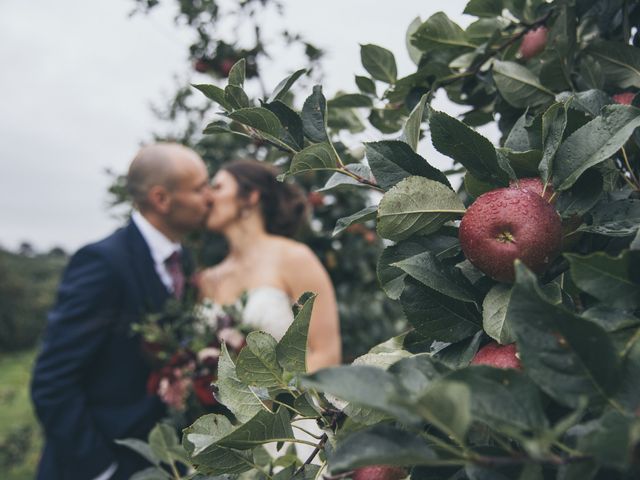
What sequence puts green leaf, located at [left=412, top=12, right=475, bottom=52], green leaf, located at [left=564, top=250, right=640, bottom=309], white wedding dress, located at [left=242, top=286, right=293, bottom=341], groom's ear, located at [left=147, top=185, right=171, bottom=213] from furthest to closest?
groom's ear, located at [left=147, top=185, right=171, bottom=213] → white wedding dress, located at [left=242, top=286, right=293, bottom=341] → green leaf, located at [left=412, top=12, right=475, bottom=52] → green leaf, located at [left=564, top=250, right=640, bottom=309]

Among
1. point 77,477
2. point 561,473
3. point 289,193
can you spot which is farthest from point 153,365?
point 561,473

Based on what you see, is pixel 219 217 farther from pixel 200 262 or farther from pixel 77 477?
pixel 77 477

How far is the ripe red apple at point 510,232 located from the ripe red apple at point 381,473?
8.8 inches

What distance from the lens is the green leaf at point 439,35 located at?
924 mm

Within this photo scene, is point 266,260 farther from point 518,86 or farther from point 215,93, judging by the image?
point 215,93

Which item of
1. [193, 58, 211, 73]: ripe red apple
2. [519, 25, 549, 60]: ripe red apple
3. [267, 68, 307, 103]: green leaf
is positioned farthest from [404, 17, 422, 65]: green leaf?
[193, 58, 211, 73]: ripe red apple

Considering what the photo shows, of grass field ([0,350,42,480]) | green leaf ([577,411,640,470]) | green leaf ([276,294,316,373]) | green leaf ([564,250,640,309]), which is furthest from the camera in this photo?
grass field ([0,350,42,480])

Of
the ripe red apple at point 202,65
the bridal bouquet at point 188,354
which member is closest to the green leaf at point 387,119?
the bridal bouquet at point 188,354

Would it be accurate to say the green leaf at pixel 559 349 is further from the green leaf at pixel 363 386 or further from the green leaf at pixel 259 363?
the green leaf at pixel 259 363

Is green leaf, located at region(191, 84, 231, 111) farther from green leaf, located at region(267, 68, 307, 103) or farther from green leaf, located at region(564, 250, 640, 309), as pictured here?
green leaf, located at region(564, 250, 640, 309)

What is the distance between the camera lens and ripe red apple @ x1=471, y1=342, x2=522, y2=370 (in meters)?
0.52

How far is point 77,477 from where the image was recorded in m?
2.65

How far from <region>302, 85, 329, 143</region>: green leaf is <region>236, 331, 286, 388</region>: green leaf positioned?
28 centimetres

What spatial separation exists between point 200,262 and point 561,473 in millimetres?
4053
